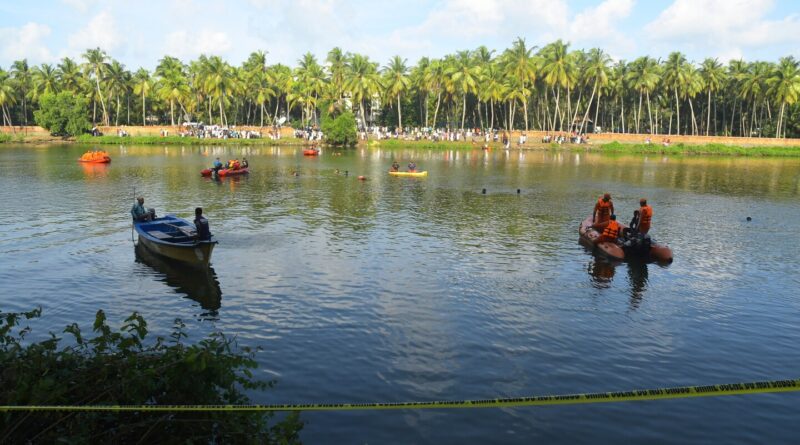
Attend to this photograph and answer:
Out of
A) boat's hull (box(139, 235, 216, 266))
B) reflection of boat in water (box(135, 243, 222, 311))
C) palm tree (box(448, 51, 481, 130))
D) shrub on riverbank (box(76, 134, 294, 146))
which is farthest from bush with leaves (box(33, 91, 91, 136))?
boat's hull (box(139, 235, 216, 266))

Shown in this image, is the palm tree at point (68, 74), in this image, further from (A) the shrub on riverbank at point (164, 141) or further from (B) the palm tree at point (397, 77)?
(B) the palm tree at point (397, 77)

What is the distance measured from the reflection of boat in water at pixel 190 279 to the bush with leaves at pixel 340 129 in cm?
7293

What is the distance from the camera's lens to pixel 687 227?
30516mm

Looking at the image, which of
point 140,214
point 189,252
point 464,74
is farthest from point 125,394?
point 464,74

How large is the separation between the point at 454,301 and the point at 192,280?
8790 millimetres

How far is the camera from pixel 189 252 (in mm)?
19328

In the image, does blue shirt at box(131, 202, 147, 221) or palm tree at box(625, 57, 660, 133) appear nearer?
blue shirt at box(131, 202, 147, 221)

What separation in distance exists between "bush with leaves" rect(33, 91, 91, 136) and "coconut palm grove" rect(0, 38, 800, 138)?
27.3 ft

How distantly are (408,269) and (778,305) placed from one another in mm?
11828

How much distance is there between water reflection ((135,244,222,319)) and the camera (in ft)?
56.4

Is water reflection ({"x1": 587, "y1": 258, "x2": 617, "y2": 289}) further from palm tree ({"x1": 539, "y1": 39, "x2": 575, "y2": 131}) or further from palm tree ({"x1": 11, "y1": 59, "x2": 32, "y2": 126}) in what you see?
palm tree ({"x1": 11, "y1": 59, "x2": 32, "y2": 126})

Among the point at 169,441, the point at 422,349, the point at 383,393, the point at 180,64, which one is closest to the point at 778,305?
the point at 422,349

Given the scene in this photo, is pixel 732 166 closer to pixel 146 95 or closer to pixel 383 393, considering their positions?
pixel 383 393

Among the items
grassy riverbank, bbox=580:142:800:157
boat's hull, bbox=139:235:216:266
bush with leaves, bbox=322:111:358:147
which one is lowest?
boat's hull, bbox=139:235:216:266
